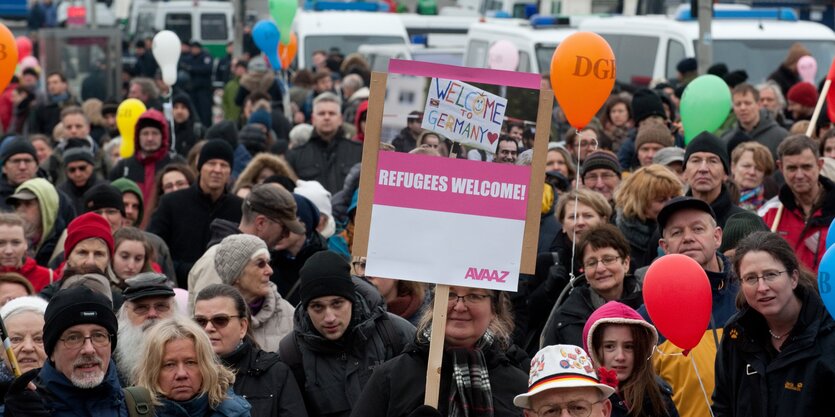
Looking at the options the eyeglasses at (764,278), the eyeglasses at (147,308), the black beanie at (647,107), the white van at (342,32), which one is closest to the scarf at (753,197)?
the black beanie at (647,107)

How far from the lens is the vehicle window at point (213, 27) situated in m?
32.7

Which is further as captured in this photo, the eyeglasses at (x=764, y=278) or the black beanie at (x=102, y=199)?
the black beanie at (x=102, y=199)

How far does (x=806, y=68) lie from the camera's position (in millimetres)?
15102

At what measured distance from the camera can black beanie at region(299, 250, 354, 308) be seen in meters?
6.29

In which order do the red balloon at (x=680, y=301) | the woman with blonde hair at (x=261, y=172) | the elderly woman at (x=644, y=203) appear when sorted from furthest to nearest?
1. the woman with blonde hair at (x=261, y=172)
2. the elderly woman at (x=644, y=203)
3. the red balloon at (x=680, y=301)

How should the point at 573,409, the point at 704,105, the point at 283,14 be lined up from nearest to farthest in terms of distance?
1. the point at 573,409
2. the point at 704,105
3. the point at 283,14

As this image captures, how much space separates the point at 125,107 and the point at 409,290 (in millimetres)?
6486

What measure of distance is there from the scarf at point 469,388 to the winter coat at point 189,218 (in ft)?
16.4

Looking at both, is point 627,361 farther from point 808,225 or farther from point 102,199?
point 102,199

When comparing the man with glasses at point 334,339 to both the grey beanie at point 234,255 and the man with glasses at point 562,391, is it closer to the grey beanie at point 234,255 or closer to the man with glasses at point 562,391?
the grey beanie at point 234,255

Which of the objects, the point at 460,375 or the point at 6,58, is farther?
the point at 6,58

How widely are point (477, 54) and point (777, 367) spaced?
13235mm

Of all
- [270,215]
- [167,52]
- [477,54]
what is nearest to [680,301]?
[270,215]

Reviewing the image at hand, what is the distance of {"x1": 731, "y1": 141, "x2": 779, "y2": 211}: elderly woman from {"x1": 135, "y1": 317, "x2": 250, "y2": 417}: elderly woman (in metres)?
4.85
